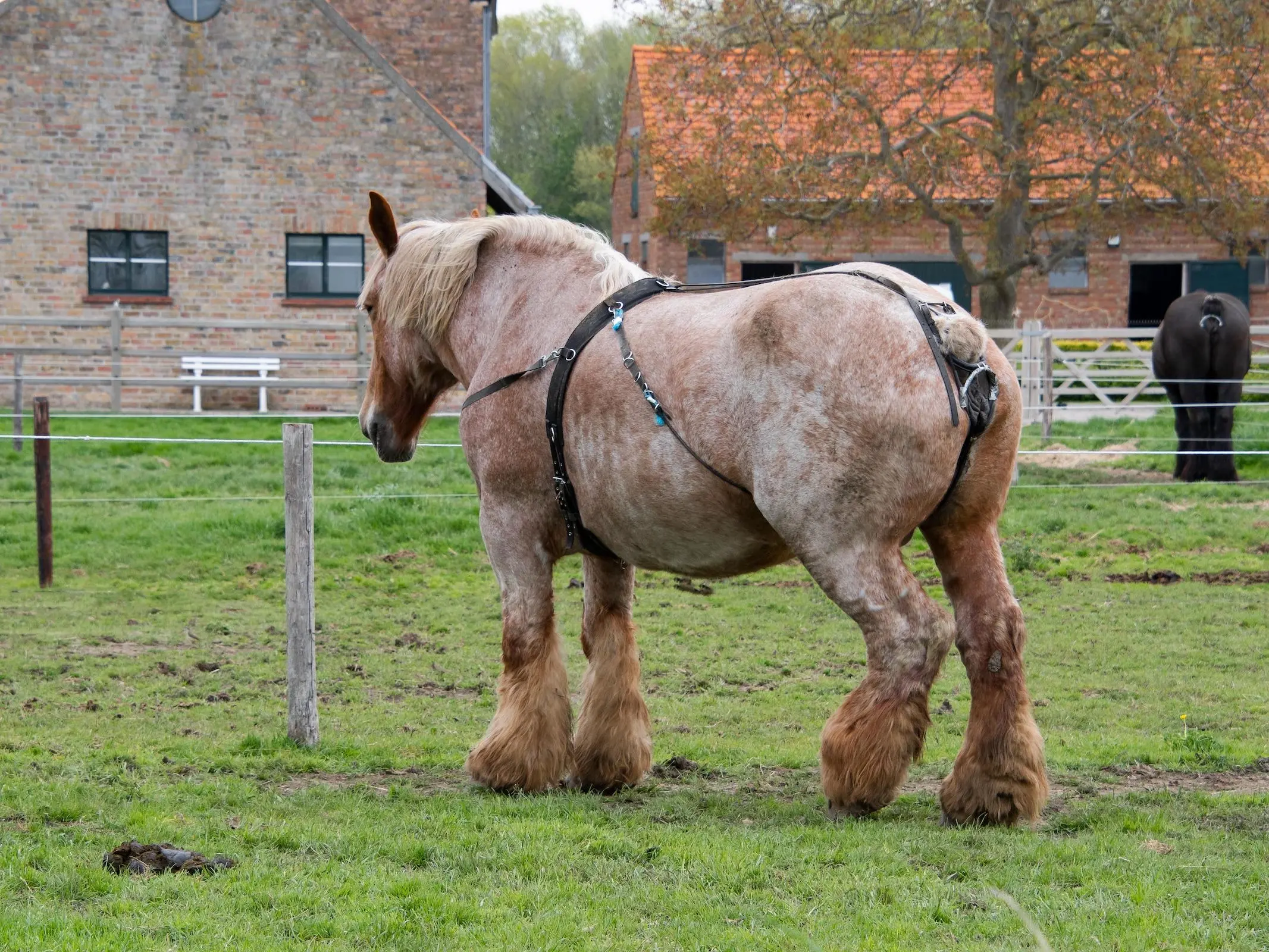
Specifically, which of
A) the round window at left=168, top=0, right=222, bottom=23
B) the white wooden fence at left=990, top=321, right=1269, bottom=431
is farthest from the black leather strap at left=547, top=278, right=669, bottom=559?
the round window at left=168, top=0, right=222, bottom=23

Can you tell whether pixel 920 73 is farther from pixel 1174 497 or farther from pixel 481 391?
pixel 481 391

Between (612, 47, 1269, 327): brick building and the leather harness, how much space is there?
22727mm

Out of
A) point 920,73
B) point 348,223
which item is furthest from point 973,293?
point 348,223

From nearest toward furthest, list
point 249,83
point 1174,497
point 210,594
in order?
point 210,594 < point 1174,497 < point 249,83

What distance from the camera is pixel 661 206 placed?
1995cm

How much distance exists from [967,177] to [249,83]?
11306mm

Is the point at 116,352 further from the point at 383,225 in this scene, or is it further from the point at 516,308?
the point at 516,308

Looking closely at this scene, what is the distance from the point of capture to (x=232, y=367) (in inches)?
856

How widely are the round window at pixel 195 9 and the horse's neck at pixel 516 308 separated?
18110 millimetres

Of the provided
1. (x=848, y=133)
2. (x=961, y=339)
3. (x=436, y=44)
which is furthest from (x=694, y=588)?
(x=436, y=44)

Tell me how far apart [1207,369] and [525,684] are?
1237cm

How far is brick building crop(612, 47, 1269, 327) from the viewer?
2852 centimetres

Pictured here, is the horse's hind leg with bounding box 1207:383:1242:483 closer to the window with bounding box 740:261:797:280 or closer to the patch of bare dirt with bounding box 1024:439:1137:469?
the patch of bare dirt with bounding box 1024:439:1137:469

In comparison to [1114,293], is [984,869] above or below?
below
